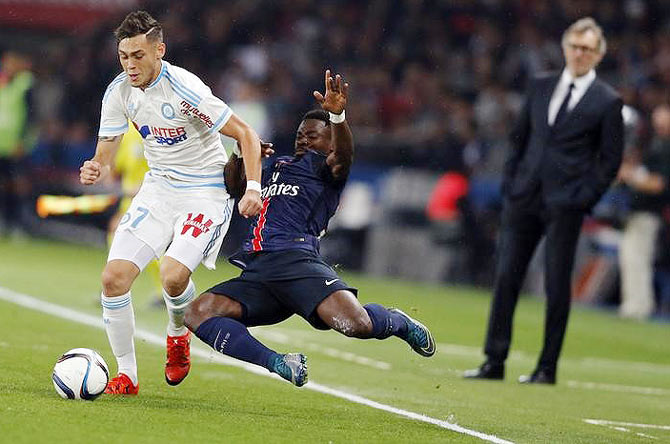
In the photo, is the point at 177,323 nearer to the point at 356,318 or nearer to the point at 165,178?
the point at 165,178

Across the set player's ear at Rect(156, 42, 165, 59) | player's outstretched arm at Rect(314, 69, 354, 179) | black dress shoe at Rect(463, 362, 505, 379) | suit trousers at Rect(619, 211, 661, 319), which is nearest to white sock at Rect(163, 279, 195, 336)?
player's outstretched arm at Rect(314, 69, 354, 179)

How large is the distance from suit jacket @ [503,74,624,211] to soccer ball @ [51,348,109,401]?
12.9ft

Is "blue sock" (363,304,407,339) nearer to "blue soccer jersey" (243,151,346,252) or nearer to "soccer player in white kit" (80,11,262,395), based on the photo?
"blue soccer jersey" (243,151,346,252)

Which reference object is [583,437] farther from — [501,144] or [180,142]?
[501,144]

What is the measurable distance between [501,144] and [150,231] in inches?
445

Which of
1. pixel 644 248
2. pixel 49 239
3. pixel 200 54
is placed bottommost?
pixel 49 239

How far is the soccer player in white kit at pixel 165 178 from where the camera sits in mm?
7922

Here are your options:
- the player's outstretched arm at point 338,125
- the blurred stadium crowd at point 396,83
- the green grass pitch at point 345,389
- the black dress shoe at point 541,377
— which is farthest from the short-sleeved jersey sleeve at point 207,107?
the blurred stadium crowd at point 396,83

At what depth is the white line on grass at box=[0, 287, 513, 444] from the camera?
772 cm

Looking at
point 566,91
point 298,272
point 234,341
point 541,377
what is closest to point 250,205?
point 298,272

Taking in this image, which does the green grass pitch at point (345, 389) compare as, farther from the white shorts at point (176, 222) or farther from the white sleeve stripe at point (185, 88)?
the white sleeve stripe at point (185, 88)

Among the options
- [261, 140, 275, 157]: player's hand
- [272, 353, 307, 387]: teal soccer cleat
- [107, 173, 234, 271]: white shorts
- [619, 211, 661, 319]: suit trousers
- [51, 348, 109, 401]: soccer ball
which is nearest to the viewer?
[272, 353, 307, 387]: teal soccer cleat

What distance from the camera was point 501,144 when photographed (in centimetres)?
1889

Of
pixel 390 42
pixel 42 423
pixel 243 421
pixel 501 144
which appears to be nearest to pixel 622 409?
pixel 243 421
